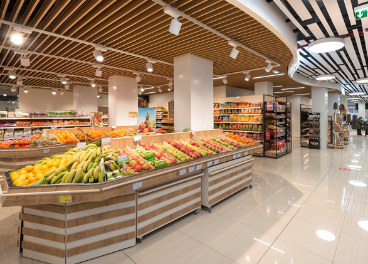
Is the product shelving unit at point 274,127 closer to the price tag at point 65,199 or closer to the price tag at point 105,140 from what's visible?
the price tag at point 105,140

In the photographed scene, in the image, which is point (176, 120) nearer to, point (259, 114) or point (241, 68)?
point (241, 68)

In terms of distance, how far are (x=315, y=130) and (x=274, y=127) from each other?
448cm

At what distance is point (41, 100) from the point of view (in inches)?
503

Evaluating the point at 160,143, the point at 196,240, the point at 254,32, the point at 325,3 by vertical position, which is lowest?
the point at 196,240

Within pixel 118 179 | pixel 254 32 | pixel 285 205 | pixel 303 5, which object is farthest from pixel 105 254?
pixel 303 5

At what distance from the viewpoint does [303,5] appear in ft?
12.3

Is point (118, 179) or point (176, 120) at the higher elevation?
point (176, 120)

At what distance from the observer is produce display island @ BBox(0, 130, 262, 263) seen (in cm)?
222

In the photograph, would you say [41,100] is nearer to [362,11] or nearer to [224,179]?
[224,179]

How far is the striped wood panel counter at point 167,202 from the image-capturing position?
9.41 feet

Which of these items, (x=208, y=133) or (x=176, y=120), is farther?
(x=176, y=120)

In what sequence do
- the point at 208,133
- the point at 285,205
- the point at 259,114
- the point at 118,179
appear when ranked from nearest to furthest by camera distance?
1. the point at 118,179
2. the point at 285,205
3. the point at 208,133
4. the point at 259,114

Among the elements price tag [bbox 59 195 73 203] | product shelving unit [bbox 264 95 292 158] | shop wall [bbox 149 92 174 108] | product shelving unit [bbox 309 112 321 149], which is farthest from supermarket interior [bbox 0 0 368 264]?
shop wall [bbox 149 92 174 108]

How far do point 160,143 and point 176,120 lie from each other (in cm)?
209
